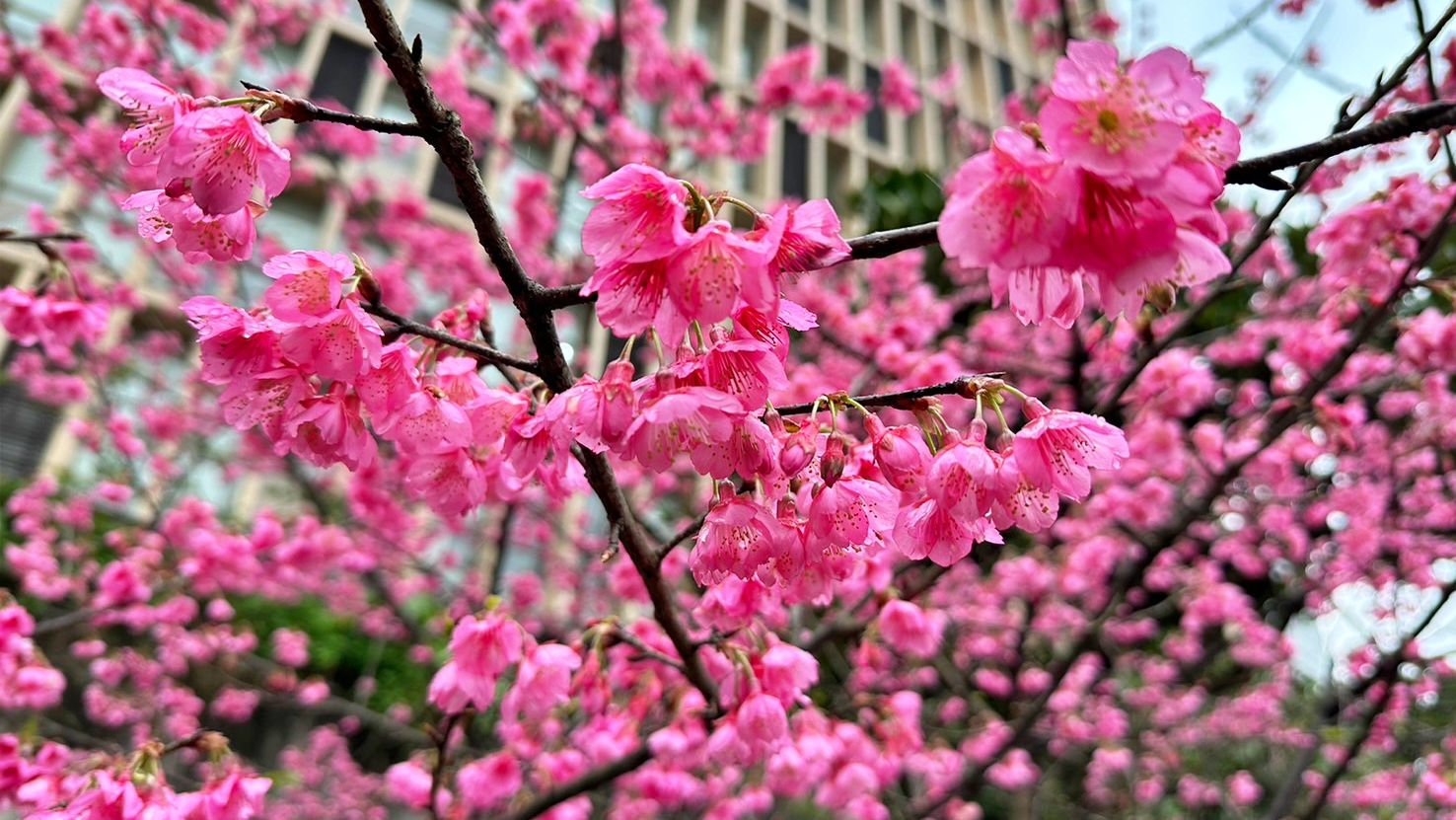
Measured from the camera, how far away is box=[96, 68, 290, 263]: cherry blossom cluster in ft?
2.65

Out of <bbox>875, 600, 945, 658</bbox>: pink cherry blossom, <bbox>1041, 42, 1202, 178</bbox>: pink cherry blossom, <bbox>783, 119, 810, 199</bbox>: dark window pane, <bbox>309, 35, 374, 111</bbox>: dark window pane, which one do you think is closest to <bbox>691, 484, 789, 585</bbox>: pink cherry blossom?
<bbox>1041, 42, 1202, 178</bbox>: pink cherry blossom

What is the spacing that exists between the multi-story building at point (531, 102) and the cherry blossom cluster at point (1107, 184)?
3480mm

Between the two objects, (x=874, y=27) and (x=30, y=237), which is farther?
(x=874, y=27)

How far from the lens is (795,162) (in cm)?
1352

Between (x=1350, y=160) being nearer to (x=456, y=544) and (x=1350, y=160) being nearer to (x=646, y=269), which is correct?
(x=646, y=269)

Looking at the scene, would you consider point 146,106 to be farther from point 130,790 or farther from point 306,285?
point 130,790

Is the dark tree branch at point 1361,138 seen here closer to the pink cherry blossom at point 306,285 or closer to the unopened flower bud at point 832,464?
the unopened flower bud at point 832,464

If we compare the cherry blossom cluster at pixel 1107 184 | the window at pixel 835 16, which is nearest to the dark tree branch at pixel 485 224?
the cherry blossom cluster at pixel 1107 184

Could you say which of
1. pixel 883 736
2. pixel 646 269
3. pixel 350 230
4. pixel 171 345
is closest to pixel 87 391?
pixel 171 345

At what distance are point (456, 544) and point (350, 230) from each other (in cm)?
372

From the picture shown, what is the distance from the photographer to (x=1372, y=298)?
1832mm

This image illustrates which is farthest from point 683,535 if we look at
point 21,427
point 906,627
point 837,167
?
point 837,167

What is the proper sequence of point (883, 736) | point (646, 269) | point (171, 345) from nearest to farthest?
point (646, 269) → point (883, 736) → point (171, 345)

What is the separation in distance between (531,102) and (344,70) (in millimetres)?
8282
